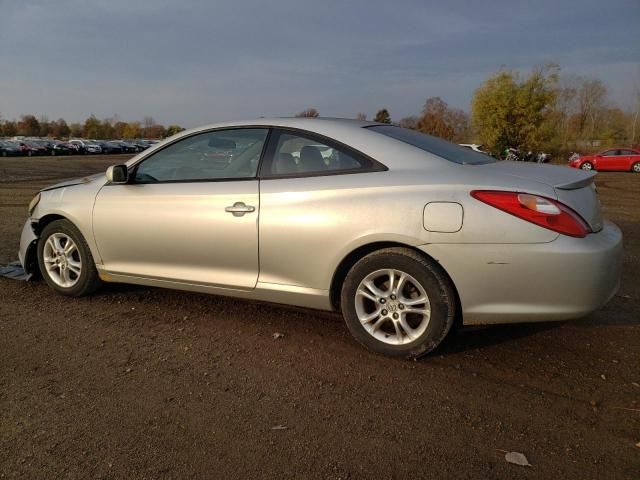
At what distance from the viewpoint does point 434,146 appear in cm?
356

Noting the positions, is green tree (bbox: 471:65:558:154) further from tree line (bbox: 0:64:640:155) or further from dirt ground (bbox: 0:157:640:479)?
dirt ground (bbox: 0:157:640:479)

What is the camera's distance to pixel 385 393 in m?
2.80

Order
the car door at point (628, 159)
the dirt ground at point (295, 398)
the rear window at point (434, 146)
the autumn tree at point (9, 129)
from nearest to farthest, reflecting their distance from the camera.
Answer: the dirt ground at point (295, 398), the rear window at point (434, 146), the car door at point (628, 159), the autumn tree at point (9, 129)

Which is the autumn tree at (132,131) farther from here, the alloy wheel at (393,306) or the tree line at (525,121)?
the alloy wheel at (393,306)

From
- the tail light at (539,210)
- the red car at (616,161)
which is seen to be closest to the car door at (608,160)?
the red car at (616,161)

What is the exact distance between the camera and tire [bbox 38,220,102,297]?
4.21m

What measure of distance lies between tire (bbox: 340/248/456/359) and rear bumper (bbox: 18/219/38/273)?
2998mm

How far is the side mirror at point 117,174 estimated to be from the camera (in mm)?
3928

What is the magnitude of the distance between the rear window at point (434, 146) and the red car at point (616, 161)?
29187 mm

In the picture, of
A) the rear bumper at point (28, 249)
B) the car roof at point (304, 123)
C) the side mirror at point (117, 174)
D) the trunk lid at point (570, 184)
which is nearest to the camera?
the trunk lid at point (570, 184)

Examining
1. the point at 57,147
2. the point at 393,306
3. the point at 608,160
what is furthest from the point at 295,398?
the point at 57,147

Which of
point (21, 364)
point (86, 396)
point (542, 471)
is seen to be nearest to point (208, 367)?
point (86, 396)

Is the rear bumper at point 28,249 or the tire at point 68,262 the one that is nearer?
the tire at point 68,262

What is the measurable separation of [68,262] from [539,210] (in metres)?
3.69
